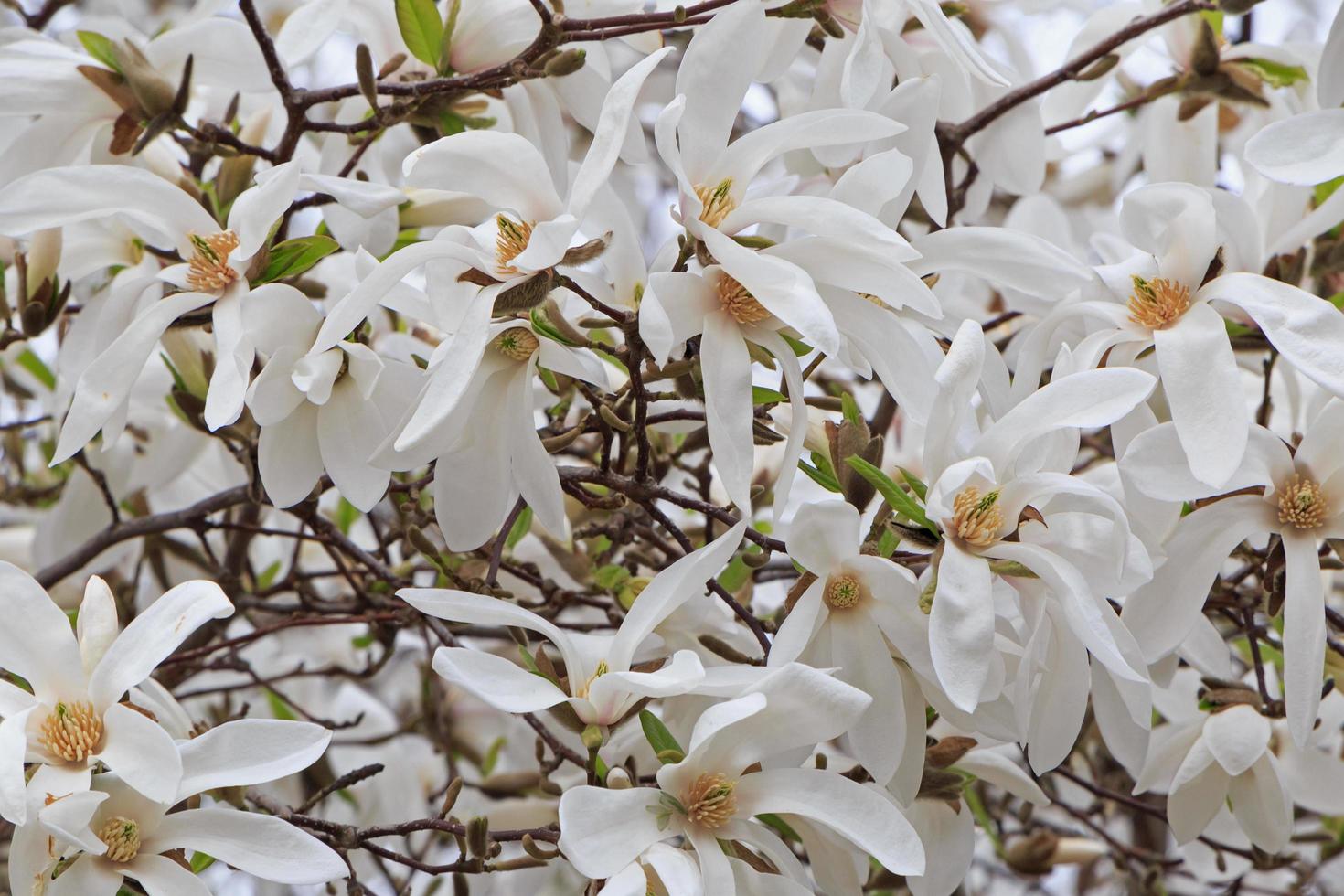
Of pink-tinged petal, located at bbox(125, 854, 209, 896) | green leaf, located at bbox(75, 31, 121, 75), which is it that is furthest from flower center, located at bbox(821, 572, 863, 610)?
green leaf, located at bbox(75, 31, 121, 75)

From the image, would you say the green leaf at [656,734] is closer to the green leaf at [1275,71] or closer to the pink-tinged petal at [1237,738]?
the pink-tinged petal at [1237,738]

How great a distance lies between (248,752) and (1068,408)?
1.40ft

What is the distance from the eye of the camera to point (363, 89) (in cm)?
75

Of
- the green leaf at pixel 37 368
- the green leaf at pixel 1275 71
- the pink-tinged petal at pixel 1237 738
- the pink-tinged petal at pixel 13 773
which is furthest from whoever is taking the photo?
the green leaf at pixel 37 368

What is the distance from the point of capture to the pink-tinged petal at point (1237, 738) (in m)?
0.77

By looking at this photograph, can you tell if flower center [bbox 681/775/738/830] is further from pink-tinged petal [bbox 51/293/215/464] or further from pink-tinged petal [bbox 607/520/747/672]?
pink-tinged petal [bbox 51/293/215/464]

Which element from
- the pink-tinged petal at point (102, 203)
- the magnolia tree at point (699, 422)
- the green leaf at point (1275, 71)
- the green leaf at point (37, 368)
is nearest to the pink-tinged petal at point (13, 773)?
the magnolia tree at point (699, 422)

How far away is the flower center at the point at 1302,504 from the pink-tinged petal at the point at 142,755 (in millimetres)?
576

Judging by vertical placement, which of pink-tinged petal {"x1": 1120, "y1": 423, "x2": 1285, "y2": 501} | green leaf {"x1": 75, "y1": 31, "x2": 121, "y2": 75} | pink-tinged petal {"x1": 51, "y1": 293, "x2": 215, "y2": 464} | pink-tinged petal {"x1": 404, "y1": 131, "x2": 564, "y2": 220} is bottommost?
pink-tinged petal {"x1": 1120, "y1": 423, "x2": 1285, "y2": 501}

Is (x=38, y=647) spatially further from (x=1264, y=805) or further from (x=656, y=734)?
(x=1264, y=805)

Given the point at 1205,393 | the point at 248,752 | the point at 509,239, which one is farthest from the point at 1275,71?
the point at 248,752

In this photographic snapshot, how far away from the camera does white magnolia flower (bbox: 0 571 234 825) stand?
1.91 ft

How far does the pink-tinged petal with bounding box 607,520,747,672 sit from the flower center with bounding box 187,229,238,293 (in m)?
0.30

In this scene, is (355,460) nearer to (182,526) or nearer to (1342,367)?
(182,526)
